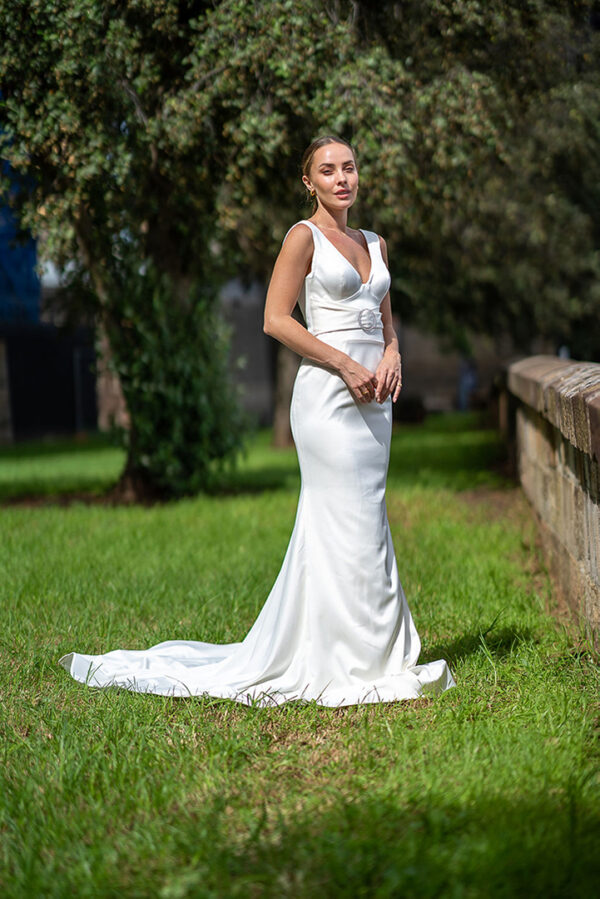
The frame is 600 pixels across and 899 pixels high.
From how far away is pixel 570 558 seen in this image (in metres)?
5.11

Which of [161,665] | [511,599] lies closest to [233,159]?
[511,599]

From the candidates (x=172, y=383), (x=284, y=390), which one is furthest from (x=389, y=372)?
(x=284, y=390)

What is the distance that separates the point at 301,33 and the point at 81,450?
15.6 meters

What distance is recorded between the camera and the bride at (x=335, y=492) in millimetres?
3875

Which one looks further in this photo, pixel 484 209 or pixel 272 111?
pixel 484 209

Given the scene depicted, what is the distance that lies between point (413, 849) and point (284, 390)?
51.4ft

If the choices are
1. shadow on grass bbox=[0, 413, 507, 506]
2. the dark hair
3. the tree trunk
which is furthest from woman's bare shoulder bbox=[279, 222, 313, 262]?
the tree trunk

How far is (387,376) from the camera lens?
3928mm

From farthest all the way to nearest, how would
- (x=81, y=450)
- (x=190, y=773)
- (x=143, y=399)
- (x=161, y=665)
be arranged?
(x=81, y=450) → (x=143, y=399) → (x=161, y=665) → (x=190, y=773)

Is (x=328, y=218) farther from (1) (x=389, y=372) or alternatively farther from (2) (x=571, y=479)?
(2) (x=571, y=479)

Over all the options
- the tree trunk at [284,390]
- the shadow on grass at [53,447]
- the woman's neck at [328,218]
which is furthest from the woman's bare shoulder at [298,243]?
the shadow on grass at [53,447]

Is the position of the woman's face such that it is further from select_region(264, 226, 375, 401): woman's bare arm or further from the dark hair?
select_region(264, 226, 375, 401): woman's bare arm

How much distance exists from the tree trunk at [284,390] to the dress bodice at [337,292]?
12.9 metres

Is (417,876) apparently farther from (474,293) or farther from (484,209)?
(474,293)
